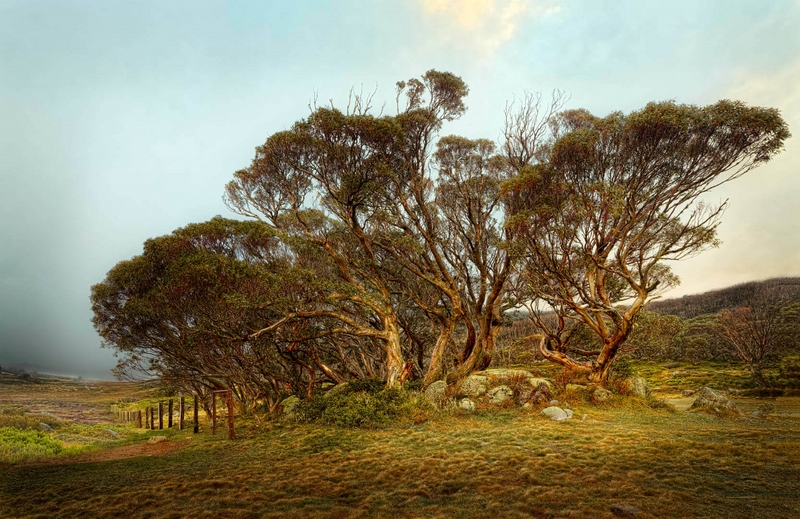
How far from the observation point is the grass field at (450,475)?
6.47 meters

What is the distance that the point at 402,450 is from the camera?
10.9 meters

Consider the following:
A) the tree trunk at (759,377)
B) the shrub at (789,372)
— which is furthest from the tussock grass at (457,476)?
the tree trunk at (759,377)

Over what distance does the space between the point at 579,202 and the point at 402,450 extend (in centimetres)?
1189

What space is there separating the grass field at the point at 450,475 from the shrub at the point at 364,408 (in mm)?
1265

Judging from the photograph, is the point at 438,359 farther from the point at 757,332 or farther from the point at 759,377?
the point at 757,332

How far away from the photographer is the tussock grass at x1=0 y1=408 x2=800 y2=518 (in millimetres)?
6461

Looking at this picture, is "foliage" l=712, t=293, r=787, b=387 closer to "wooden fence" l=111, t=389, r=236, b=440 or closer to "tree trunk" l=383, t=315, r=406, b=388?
"tree trunk" l=383, t=315, r=406, b=388

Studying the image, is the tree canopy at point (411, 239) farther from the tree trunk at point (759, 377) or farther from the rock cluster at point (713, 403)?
the tree trunk at point (759, 377)

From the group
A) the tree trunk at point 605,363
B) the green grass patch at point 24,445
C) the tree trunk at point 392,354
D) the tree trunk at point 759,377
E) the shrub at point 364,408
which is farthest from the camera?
the tree trunk at point 759,377

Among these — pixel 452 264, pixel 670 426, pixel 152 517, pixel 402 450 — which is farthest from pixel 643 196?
pixel 152 517

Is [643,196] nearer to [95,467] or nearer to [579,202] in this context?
[579,202]

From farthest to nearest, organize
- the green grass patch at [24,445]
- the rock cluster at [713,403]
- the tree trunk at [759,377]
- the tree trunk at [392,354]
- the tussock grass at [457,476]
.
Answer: the tree trunk at [759,377] → the tree trunk at [392,354] → the rock cluster at [713,403] → the green grass patch at [24,445] → the tussock grass at [457,476]

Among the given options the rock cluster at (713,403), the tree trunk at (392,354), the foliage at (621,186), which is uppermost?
the foliage at (621,186)

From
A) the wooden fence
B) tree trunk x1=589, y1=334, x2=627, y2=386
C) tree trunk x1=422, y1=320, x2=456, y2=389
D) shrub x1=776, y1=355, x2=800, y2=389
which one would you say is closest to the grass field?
tree trunk x1=589, y1=334, x2=627, y2=386
